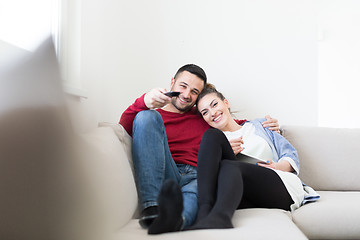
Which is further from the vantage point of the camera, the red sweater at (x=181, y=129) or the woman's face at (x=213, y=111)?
the woman's face at (x=213, y=111)

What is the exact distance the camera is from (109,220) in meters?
0.27

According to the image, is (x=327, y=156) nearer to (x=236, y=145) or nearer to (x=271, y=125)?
(x=271, y=125)

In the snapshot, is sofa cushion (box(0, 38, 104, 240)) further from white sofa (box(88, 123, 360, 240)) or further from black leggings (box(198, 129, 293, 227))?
black leggings (box(198, 129, 293, 227))

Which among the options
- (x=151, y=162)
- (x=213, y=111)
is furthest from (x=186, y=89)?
(x=151, y=162)

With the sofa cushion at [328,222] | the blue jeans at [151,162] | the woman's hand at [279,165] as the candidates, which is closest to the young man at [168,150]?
the blue jeans at [151,162]

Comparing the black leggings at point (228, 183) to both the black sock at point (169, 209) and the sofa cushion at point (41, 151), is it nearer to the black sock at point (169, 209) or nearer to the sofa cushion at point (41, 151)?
the black sock at point (169, 209)

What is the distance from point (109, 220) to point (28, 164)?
0.07 meters

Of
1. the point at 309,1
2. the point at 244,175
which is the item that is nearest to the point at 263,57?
the point at 309,1

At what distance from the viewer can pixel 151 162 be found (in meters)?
1.09

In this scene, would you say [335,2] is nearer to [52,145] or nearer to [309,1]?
[309,1]

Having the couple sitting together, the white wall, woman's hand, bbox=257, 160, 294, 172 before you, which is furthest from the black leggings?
the white wall

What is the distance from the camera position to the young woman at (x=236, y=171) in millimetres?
931

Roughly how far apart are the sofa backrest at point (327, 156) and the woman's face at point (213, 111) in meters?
0.41

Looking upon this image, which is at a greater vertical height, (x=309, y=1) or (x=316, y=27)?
(x=309, y=1)
